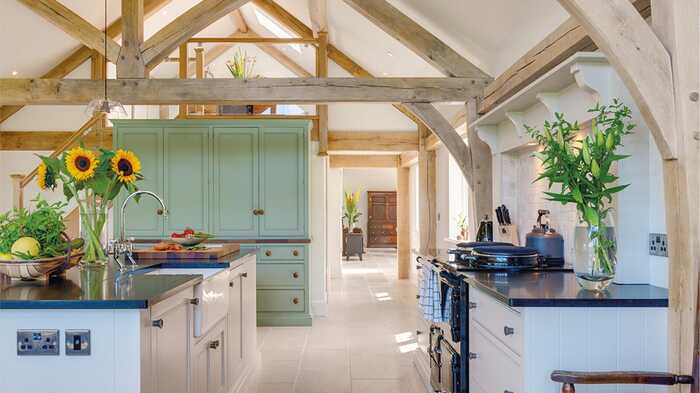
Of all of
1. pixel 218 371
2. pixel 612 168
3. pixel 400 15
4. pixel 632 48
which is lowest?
pixel 218 371

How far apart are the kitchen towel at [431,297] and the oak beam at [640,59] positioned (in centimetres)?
156

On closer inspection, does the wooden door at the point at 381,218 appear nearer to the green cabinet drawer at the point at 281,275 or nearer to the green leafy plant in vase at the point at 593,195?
the green cabinet drawer at the point at 281,275

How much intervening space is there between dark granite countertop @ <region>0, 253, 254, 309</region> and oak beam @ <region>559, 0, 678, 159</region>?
1.77 meters

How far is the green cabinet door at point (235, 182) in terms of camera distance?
5.52m

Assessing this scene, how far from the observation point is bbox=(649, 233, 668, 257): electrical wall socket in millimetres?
2131

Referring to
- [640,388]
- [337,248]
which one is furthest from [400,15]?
[337,248]

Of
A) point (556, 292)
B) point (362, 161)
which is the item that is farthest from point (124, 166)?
point (362, 161)

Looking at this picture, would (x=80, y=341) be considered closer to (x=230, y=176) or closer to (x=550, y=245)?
(x=550, y=245)

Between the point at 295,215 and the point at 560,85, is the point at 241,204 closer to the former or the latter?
the point at 295,215

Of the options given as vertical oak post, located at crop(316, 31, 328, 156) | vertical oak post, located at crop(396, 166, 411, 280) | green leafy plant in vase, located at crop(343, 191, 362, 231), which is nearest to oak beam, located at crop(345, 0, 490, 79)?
vertical oak post, located at crop(316, 31, 328, 156)

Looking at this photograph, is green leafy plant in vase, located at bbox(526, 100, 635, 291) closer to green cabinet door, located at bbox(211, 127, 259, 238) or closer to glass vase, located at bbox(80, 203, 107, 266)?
glass vase, located at bbox(80, 203, 107, 266)

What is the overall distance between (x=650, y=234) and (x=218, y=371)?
2.28 m

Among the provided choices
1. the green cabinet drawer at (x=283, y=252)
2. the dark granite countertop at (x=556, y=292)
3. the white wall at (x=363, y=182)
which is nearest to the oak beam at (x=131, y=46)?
the green cabinet drawer at (x=283, y=252)

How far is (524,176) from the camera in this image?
3.79 metres
